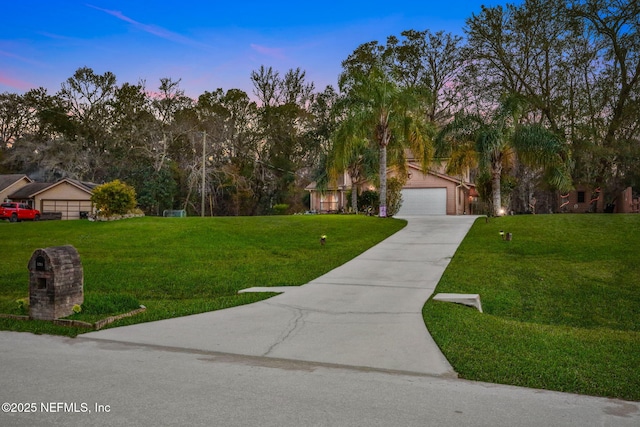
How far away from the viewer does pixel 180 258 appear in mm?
15641

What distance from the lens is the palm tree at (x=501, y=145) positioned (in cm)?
2531

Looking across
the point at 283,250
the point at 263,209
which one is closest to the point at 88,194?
the point at 263,209

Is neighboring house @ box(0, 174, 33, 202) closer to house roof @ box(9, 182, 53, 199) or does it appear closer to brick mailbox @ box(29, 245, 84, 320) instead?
house roof @ box(9, 182, 53, 199)

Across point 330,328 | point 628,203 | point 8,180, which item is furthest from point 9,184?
point 628,203

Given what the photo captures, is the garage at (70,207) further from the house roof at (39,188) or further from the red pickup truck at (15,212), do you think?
the red pickup truck at (15,212)

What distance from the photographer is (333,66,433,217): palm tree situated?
2564 cm

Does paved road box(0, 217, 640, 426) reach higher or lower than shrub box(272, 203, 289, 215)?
lower

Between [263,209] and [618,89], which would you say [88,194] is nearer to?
[263,209]

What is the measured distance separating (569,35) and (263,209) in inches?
1287

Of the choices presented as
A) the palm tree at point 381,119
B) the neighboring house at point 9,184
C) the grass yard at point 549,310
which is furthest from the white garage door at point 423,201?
the neighboring house at point 9,184

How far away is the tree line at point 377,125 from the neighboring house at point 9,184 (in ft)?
10.1

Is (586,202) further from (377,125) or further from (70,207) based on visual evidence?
(70,207)

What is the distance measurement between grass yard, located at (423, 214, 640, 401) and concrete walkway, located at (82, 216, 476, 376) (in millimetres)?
420

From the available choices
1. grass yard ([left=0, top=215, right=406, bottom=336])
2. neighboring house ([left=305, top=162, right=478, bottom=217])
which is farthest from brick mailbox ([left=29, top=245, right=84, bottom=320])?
neighboring house ([left=305, top=162, right=478, bottom=217])
